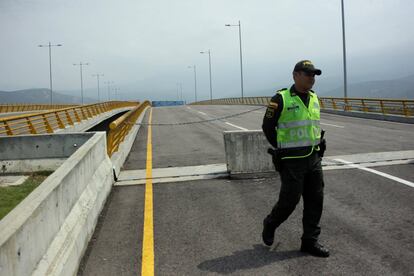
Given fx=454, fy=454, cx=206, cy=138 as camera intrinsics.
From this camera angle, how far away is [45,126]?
60.7ft

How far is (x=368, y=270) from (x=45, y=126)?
1643 centimetres

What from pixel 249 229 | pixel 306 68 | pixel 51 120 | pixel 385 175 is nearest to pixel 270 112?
pixel 306 68

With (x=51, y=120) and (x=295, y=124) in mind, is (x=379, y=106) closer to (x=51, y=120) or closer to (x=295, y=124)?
(x=51, y=120)

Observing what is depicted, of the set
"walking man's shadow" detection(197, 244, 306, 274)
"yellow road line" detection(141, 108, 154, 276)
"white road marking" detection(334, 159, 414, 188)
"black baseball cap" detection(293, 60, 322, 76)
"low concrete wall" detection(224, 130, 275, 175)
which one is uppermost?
"black baseball cap" detection(293, 60, 322, 76)

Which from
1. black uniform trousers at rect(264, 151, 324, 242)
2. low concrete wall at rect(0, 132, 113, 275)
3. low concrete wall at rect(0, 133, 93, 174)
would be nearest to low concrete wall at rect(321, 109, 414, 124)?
low concrete wall at rect(0, 133, 93, 174)

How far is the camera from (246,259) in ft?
15.6

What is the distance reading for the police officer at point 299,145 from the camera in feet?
15.9

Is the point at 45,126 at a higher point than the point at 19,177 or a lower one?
higher

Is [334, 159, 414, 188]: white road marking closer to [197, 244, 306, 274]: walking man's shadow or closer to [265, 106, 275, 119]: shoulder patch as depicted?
[197, 244, 306, 274]: walking man's shadow

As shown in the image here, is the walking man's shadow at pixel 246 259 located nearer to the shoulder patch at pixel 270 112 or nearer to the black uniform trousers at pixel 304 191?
the black uniform trousers at pixel 304 191

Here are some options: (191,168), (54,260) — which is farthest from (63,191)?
(191,168)

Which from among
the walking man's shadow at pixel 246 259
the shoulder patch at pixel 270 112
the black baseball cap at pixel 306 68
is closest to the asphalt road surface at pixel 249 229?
the walking man's shadow at pixel 246 259

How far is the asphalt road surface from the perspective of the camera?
4.55 meters

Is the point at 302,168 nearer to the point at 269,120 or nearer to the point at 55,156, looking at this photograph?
the point at 269,120
